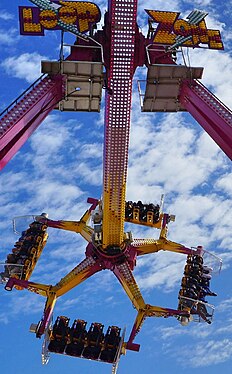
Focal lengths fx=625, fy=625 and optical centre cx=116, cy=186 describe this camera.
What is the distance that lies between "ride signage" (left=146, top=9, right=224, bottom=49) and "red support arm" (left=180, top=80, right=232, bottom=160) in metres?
2.14

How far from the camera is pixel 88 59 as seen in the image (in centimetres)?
2791

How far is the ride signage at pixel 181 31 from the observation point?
1063 inches

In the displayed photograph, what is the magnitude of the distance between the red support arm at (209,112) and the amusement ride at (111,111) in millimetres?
44

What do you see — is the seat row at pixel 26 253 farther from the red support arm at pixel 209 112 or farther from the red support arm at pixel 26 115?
the red support arm at pixel 209 112

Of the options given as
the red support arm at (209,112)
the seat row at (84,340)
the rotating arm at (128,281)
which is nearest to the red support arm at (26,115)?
the red support arm at (209,112)

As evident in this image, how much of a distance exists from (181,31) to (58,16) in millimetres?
5429

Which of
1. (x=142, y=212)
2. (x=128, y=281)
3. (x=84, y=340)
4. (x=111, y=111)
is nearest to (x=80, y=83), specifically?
(x=111, y=111)

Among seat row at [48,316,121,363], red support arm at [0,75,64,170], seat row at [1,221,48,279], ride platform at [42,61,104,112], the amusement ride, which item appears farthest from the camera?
seat row at [1,221,48,279]

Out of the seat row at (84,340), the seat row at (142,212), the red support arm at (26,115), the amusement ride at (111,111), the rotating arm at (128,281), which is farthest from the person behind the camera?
the seat row at (142,212)

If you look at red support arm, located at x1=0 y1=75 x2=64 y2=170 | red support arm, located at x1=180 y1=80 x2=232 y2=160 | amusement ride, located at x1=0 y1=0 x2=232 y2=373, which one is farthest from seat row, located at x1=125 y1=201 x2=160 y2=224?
red support arm, located at x1=0 y1=75 x2=64 y2=170

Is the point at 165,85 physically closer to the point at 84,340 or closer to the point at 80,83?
the point at 80,83

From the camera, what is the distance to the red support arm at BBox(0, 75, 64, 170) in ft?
75.5

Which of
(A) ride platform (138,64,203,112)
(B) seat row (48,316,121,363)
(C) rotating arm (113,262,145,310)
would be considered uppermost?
(A) ride platform (138,64,203,112)

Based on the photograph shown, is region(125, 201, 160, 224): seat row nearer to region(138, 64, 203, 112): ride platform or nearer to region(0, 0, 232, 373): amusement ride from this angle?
region(0, 0, 232, 373): amusement ride
